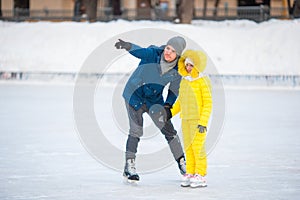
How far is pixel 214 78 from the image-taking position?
74.5 feet

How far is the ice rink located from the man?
480 millimetres

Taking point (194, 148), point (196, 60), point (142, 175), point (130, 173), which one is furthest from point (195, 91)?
point (142, 175)

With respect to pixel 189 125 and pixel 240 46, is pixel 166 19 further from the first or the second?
pixel 189 125

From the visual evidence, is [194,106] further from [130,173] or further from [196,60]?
[130,173]

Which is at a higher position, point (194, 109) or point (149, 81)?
point (149, 81)

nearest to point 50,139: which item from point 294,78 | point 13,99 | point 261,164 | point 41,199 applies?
point 261,164

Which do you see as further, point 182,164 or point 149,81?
point 182,164

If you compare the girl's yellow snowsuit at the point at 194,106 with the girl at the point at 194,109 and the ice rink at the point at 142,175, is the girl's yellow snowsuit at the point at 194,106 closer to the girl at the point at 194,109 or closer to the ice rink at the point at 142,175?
the girl at the point at 194,109

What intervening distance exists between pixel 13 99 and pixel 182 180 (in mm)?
10043

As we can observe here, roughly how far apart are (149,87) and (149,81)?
2.3 inches

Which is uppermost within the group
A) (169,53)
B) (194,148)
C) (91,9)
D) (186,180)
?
(169,53)

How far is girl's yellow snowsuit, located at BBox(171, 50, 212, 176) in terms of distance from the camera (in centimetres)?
689

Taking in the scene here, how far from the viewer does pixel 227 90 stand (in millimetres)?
20422

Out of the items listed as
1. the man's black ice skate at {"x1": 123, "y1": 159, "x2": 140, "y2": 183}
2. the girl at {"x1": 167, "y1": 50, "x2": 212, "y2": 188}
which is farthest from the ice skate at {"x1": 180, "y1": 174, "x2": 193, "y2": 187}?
the man's black ice skate at {"x1": 123, "y1": 159, "x2": 140, "y2": 183}
